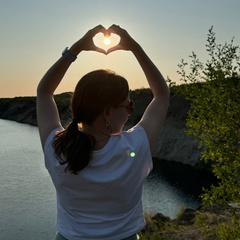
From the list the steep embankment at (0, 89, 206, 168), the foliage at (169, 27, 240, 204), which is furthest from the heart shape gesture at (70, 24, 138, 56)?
the steep embankment at (0, 89, 206, 168)

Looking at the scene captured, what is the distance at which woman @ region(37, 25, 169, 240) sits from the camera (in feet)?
7.09

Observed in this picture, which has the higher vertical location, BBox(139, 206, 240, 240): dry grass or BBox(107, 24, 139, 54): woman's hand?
BBox(107, 24, 139, 54): woman's hand

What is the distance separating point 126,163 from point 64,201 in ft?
1.38

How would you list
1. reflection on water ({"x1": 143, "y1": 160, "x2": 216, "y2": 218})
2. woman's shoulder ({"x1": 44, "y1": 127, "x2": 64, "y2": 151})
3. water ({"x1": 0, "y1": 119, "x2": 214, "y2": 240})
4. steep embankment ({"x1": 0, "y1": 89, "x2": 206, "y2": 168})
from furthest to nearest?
steep embankment ({"x1": 0, "y1": 89, "x2": 206, "y2": 168}), reflection on water ({"x1": 143, "y1": 160, "x2": 216, "y2": 218}), water ({"x1": 0, "y1": 119, "x2": 214, "y2": 240}), woman's shoulder ({"x1": 44, "y1": 127, "x2": 64, "y2": 151})

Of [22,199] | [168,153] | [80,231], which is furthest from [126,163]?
[168,153]

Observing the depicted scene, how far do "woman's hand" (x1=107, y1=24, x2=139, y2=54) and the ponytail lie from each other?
0.60 metres

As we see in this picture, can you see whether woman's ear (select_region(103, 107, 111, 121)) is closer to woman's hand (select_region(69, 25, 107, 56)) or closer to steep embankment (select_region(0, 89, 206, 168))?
woman's hand (select_region(69, 25, 107, 56))

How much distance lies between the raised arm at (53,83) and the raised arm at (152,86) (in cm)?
14

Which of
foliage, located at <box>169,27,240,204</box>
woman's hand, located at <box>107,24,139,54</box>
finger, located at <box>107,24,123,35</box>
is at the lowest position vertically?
foliage, located at <box>169,27,240,204</box>

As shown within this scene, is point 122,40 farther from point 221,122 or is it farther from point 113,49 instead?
point 221,122

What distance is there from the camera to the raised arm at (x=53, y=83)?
243 centimetres

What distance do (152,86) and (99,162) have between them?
0.75 m

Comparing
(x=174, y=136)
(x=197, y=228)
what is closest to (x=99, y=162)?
(x=197, y=228)

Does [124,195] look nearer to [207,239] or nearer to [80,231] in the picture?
[80,231]
